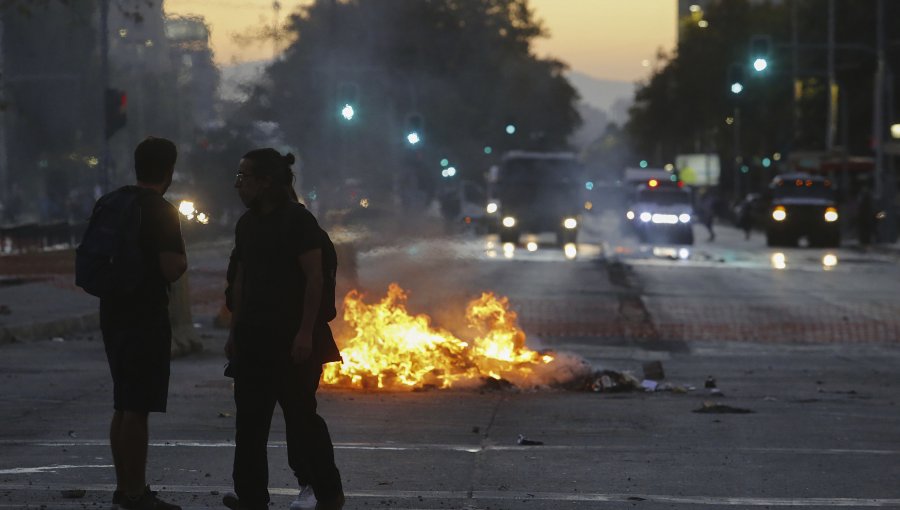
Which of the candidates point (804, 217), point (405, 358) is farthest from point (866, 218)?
point (405, 358)

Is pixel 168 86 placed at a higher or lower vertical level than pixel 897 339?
higher

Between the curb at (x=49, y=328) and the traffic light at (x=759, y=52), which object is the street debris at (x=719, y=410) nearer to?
the curb at (x=49, y=328)

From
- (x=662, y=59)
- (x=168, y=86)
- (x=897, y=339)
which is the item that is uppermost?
(x=662, y=59)

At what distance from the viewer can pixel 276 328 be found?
6.97 meters

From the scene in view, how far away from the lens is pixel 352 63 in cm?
5431

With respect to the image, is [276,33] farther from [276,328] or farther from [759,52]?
[276,328]

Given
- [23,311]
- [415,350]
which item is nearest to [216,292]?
[23,311]

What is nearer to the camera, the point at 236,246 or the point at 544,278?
the point at 236,246

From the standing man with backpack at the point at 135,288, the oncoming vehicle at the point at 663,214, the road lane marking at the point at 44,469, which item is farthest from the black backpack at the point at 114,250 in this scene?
the oncoming vehicle at the point at 663,214

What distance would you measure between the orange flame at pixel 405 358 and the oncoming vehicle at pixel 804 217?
3910 centimetres

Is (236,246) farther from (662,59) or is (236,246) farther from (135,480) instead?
(662,59)

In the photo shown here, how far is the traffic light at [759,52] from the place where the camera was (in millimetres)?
42938

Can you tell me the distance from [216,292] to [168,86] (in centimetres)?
2287

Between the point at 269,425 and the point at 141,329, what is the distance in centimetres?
75
